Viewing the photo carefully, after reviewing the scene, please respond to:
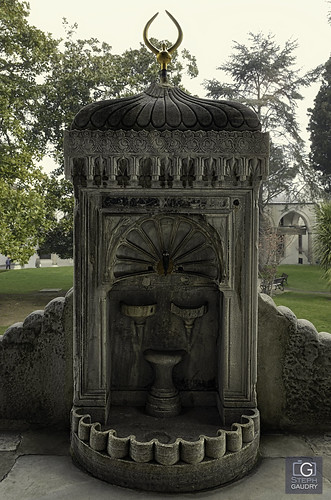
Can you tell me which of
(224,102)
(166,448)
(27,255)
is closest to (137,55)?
(27,255)

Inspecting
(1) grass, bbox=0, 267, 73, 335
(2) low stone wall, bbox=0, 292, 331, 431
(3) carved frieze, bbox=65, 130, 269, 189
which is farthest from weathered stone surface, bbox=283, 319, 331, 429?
(1) grass, bbox=0, 267, 73, 335

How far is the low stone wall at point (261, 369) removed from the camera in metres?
5.20

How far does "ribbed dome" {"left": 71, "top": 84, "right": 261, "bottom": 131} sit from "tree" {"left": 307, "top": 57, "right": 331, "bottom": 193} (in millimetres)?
20892

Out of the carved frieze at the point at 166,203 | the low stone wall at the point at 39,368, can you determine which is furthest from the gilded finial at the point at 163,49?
the low stone wall at the point at 39,368

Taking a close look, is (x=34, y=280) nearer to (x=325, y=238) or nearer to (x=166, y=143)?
(x=325, y=238)

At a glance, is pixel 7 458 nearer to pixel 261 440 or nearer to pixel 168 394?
pixel 168 394

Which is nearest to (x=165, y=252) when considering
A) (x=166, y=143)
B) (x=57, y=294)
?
(x=166, y=143)

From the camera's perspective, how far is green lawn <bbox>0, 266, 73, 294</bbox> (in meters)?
17.7

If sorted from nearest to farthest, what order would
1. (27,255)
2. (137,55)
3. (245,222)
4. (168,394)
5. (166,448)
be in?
(166,448) < (245,222) < (168,394) < (27,255) < (137,55)

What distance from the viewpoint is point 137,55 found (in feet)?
52.0

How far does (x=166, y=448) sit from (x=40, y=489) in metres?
1.26

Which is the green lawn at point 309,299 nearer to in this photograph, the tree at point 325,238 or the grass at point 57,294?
the grass at point 57,294

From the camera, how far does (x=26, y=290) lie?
17328 mm

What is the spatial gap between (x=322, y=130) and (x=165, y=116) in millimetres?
21719
